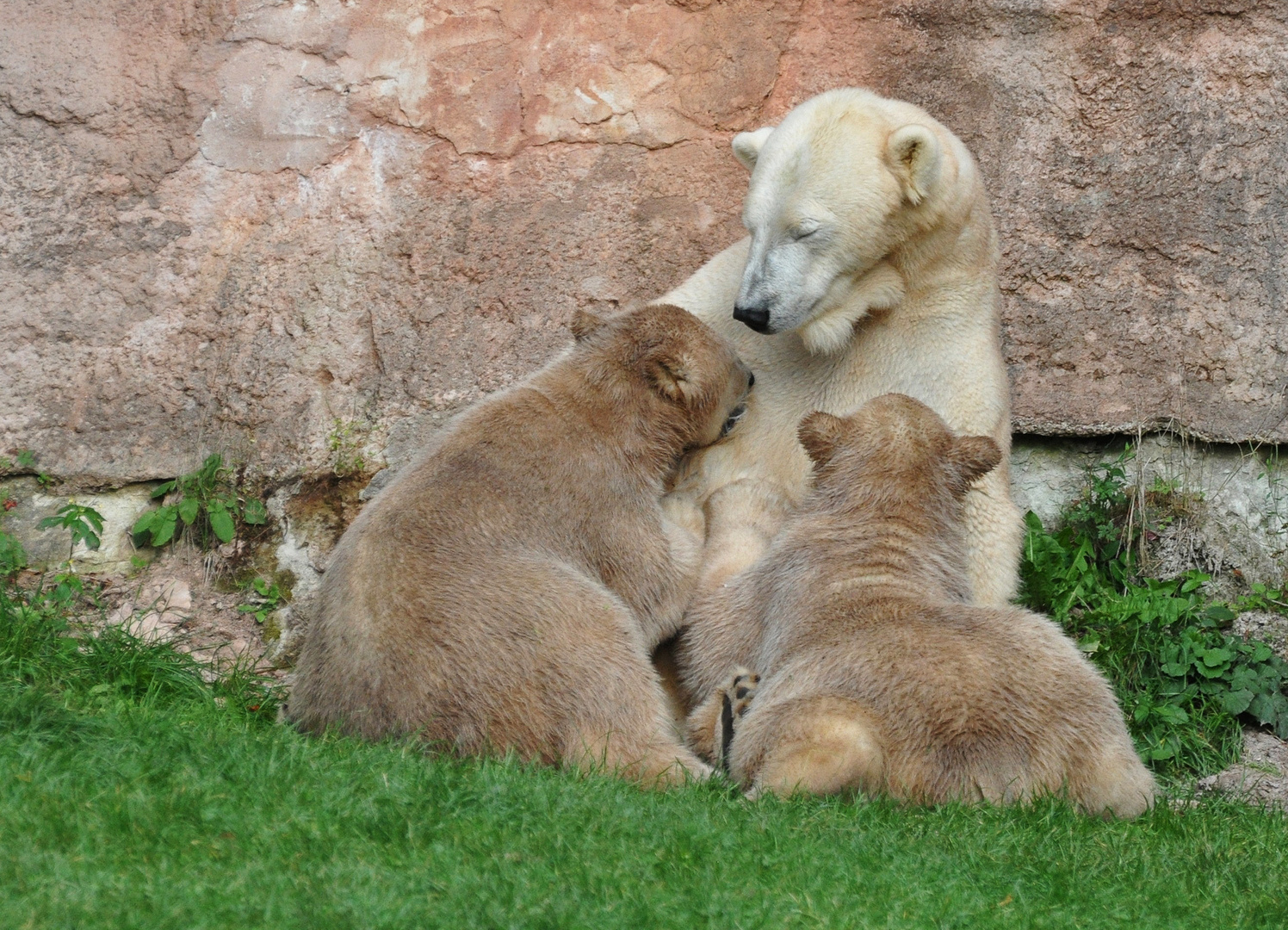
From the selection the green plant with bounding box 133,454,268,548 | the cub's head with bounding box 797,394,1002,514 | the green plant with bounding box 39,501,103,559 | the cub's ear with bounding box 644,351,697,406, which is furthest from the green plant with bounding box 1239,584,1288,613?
the green plant with bounding box 39,501,103,559

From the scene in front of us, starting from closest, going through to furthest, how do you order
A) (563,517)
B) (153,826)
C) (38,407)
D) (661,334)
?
1. (153,826)
2. (563,517)
3. (661,334)
4. (38,407)

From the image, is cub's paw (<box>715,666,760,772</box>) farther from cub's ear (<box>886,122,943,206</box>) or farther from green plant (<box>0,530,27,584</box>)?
green plant (<box>0,530,27,584</box>)

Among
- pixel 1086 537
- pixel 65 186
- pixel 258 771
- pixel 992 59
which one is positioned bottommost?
pixel 1086 537

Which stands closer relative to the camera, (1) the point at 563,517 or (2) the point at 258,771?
(2) the point at 258,771

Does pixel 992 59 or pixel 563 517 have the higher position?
pixel 992 59

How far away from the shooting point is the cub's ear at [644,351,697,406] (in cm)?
541

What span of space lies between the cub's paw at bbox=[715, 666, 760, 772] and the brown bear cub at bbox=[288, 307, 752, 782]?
19cm

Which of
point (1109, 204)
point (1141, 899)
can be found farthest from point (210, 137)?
point (1141, 899)

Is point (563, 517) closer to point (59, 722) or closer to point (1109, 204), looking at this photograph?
point (59, 722)

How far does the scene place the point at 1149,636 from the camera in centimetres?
655

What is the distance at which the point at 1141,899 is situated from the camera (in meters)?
3.79

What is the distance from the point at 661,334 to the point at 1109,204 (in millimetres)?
2787

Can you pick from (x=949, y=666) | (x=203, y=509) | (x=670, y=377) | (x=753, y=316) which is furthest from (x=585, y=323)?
(x=203, y=509)

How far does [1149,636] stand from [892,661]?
100 inches
